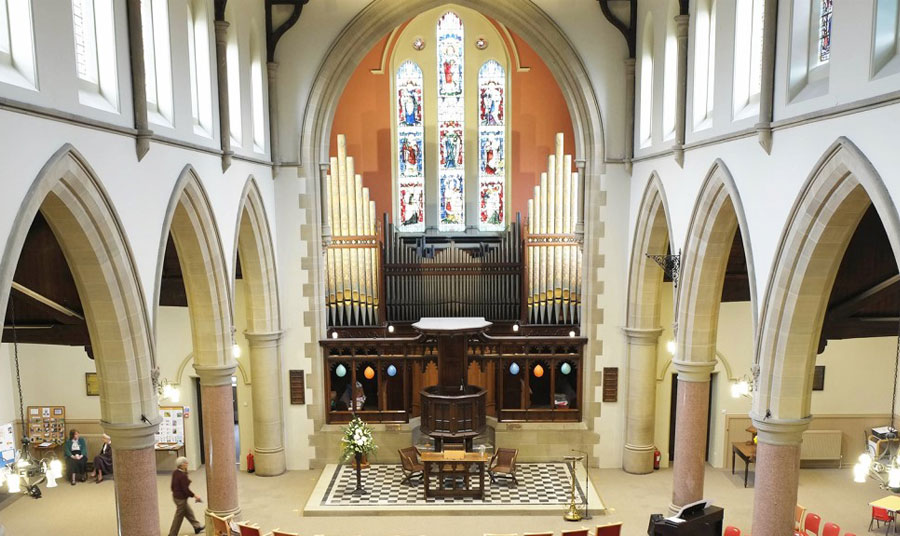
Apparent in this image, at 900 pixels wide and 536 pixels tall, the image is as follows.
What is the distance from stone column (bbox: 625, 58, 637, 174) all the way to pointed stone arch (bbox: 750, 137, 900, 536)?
624cm

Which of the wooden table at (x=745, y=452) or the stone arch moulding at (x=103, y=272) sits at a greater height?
the stone arch moulding at (x=103, y=272)

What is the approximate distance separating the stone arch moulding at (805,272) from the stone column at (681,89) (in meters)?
3.37

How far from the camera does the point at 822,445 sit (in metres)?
Result: 14.8

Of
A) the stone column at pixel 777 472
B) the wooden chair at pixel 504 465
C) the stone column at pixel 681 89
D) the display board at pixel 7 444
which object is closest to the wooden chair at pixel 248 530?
the wooden chair at pixel 504 465

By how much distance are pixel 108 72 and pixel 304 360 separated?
8168 mm

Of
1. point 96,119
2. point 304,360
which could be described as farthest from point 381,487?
point 96,119

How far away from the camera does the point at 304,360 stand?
1489cm

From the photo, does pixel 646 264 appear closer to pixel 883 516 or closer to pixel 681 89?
pixel 681 89

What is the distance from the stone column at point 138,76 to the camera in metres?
8.01

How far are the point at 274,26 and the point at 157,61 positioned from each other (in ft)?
17.3

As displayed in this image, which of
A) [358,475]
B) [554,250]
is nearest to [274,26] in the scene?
[554,250]

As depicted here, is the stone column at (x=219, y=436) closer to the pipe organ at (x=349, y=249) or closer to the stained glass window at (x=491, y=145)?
the pipe organ at (x=349, y=249)

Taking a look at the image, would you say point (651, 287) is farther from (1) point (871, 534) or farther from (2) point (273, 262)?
(2) point (273, 262)

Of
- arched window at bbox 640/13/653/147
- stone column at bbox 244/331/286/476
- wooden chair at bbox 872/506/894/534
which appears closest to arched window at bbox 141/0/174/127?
stone column at bbox 244/331/286/476
